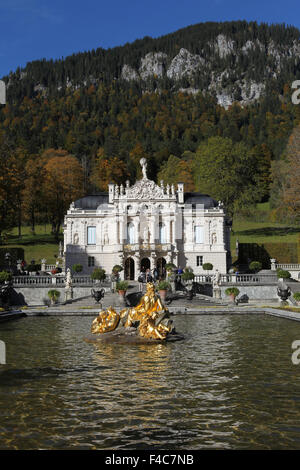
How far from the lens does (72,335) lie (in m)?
25.5

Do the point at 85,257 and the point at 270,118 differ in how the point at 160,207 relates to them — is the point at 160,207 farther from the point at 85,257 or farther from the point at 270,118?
the point at 270,118

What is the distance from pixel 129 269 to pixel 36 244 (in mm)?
23683

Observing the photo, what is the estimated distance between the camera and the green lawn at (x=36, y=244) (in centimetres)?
7244

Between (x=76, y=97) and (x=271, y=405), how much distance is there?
191920mm

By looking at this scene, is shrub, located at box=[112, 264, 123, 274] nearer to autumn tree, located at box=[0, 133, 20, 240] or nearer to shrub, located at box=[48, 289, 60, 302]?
shrub, located at box=[48, 289, 60, 302]

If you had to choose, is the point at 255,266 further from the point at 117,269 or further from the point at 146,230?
the point at 117,269

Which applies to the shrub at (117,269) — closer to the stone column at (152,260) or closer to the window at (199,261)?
the stone column at (152,260)

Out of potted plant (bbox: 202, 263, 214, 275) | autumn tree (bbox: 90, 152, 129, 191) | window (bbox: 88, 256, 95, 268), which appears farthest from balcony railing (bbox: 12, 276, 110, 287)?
autumn tree (bbox: 90, 152, 129, 191)

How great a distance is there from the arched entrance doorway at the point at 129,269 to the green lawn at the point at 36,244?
46.5 ft

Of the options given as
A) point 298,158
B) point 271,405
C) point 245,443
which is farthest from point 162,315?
point 298,158

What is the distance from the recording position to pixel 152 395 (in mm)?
13766

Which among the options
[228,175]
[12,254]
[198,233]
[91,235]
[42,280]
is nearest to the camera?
[42,280]

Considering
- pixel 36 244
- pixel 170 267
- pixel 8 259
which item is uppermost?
pixel 36 244

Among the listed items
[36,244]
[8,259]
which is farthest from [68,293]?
[36,244]
